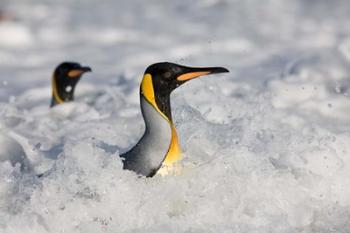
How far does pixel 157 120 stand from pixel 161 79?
0.17 meters

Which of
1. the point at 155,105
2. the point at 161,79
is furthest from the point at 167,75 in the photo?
the point at 155,105

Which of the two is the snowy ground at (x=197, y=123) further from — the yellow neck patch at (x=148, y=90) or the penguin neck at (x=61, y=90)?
the yellow neck patch at (x=148, y=90)

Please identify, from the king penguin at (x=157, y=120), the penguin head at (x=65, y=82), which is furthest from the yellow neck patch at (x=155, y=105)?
the penguin head at (x=65, y=82)

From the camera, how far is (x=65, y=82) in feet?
17.7

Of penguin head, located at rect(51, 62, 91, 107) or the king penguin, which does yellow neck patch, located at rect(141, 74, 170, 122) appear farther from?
penguin head, located at rect(51, 62, 91, 107)

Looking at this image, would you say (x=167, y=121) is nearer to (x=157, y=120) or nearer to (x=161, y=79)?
(x=157, y=120)

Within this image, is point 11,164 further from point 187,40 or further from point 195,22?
point 195,22

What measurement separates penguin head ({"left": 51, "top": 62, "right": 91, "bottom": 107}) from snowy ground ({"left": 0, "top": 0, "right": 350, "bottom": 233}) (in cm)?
13

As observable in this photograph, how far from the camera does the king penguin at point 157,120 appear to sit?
3102mm

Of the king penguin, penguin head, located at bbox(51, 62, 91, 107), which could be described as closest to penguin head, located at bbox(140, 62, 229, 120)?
the king penguin

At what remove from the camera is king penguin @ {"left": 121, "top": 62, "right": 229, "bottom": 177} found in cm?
310

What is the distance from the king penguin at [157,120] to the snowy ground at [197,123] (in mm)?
75

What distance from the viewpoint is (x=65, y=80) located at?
212 inches

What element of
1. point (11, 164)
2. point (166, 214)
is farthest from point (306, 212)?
point (11, 164)
